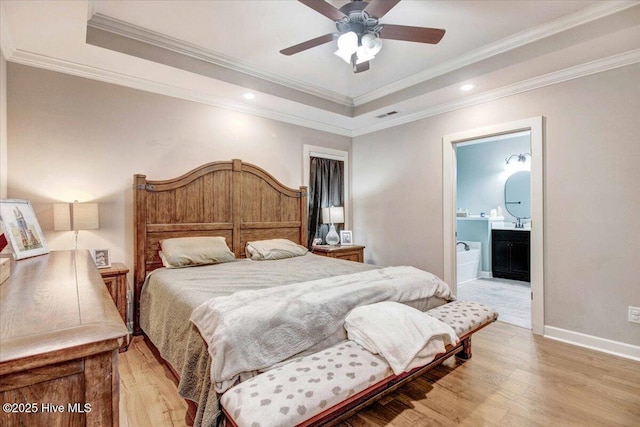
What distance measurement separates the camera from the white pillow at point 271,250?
136 inches

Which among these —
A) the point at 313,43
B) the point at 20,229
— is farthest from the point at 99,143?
the point at 313,43

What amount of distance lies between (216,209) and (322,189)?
5.74 feet

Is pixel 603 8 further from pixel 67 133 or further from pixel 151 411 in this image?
pixel 67 133

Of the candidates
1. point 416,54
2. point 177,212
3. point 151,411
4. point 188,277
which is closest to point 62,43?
point 177,212

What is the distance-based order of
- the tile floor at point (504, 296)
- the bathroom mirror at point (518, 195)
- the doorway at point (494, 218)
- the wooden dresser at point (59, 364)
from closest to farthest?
the wooden dresser at point (59, 364) → the tile floor at point (504, 296) → the doorway at point (494, 218) → the bathroom mirror at point (518, 195)

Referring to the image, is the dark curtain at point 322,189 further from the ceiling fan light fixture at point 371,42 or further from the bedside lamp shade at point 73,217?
the bedside lamp shade at point 73,217

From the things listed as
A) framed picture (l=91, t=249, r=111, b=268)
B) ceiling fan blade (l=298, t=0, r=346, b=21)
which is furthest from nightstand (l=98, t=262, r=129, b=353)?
ceiling fan blade (l=298, t=0, r=346, b=21)

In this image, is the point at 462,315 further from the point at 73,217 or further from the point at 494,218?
the point at 494,218

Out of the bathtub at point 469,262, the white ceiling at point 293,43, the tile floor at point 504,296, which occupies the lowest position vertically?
the tile floor at point 504,296

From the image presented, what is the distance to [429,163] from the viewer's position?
13.2 ft

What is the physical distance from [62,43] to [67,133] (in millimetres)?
755

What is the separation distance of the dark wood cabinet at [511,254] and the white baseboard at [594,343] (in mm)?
2645

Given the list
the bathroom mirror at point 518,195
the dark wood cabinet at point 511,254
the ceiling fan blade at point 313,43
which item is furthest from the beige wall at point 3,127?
the bathroom mirror at point 518,195

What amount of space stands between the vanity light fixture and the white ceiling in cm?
317
